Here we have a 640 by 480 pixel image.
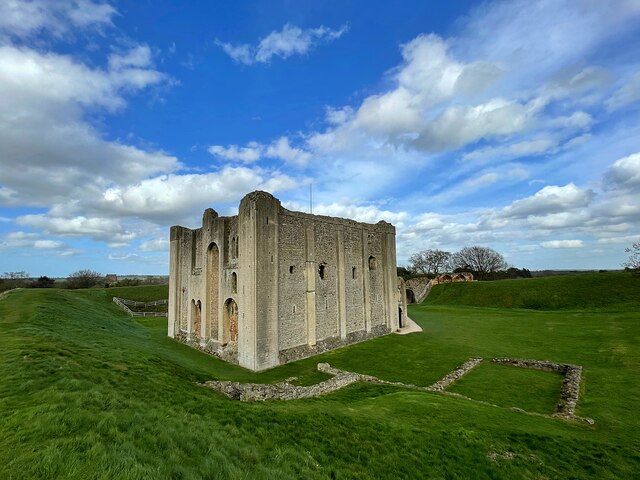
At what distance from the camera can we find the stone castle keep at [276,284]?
23188 mm

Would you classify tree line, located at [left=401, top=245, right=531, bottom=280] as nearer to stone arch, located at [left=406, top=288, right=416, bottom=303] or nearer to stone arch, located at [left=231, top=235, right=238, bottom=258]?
stone arch, located at [left=406, top=288, right=416, bottom=303]

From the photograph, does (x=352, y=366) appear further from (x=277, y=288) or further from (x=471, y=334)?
(x=471, y=334)

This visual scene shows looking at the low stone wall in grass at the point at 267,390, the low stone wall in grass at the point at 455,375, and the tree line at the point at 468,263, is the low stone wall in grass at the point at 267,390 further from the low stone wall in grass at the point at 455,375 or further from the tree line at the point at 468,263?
the tree line at the point at 468,263


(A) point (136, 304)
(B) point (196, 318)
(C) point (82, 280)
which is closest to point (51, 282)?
(C) point (82, 280)

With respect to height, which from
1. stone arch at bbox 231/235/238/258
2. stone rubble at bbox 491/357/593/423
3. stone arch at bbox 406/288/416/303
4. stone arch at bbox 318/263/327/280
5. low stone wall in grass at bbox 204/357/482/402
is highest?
stone arch at bbox 231/235/238/258

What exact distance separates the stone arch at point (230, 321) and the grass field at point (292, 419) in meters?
2.88

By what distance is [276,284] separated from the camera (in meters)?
23.9

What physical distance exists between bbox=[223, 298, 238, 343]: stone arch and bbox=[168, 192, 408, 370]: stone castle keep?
0.08 m

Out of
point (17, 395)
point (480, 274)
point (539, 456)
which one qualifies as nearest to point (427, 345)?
point (539, 456)

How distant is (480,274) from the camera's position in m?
89.4

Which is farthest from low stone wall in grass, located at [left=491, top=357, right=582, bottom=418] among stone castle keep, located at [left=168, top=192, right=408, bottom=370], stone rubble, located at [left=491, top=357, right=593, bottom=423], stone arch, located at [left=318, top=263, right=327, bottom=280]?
stone arch, located at [left=318, top=263, right=327, bottom=280]

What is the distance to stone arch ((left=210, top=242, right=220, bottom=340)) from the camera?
28367mm

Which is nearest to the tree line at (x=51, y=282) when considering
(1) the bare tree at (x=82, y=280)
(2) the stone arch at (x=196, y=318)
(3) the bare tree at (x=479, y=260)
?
(1) the bare tree at (x=82, y=280)

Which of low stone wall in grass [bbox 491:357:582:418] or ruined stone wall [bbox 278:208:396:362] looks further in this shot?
ruined stone wall [bbox 278:208:396:362]
